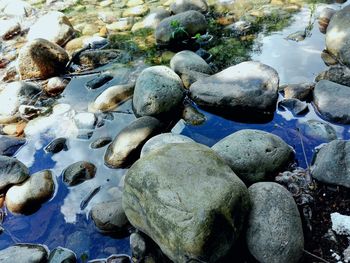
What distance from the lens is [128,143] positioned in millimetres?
3814

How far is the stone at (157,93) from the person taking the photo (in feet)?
13.9

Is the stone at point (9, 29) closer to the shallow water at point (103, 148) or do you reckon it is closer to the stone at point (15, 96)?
the stone at point (15, 96)

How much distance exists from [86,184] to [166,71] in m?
1.65

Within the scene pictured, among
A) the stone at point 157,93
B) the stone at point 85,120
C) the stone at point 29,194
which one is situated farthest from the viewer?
the stone at point 85,120

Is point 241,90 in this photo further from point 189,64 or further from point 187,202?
point 187,202

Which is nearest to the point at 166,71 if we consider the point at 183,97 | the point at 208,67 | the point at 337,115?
the point at 183,97

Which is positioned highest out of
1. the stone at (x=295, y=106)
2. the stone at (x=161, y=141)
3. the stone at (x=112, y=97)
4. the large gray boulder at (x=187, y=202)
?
the large gray boulder at (x=187, y=202)

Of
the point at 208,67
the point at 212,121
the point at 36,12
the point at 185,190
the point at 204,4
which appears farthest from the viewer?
the point at 36,12

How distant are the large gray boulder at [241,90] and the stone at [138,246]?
185cm

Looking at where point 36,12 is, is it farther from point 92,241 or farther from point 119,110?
point 92,241

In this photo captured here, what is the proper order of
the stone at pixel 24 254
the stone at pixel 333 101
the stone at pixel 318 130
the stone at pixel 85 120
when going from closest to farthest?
1. the stone at pixel 24 254
2. the stone at pixel 318 130
3. the stone at pixel 333 101
4. the stone at pixel 85 120

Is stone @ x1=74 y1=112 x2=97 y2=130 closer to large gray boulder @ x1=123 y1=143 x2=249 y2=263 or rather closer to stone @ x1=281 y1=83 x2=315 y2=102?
large gray boulder @ x1=123 y1=143 x2=249 y2=263

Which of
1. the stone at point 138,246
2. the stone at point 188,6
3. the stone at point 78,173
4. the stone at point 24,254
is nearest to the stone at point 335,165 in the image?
the stone at point 138,246

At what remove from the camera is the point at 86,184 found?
12.1 feet
